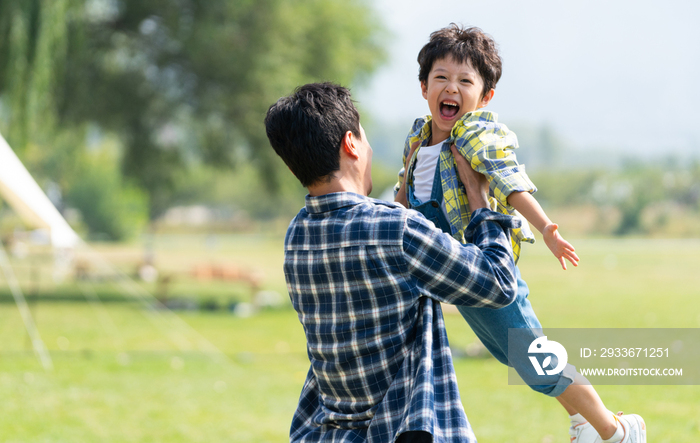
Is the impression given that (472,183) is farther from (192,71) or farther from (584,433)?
(192,71)

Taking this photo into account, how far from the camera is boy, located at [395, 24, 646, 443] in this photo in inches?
83.0

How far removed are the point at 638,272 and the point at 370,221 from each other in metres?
27.5

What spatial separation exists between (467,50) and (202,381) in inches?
249

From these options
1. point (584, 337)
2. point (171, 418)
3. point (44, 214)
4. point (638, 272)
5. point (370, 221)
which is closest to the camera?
point (370, 221)

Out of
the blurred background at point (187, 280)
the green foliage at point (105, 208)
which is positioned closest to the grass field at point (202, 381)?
the blurred background at point (187, 280)

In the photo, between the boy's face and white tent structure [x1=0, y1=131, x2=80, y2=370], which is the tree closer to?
white tent structure [x1=0, y1=131, x2=80, y2=370]

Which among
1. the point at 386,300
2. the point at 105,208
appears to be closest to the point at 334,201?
the point at 386,300

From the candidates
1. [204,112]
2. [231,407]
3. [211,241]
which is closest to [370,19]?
[204,112]

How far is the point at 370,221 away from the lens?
72.7 inches

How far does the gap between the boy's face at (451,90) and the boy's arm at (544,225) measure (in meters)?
0.36

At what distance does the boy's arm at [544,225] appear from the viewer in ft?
6.64

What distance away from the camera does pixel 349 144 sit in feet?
6.29

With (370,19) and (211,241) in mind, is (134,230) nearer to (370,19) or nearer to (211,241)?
(211,241)

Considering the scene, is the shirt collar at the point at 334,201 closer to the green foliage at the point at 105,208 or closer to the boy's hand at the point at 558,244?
the boy's hand at the point at 558,244
